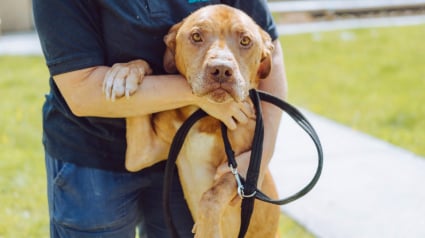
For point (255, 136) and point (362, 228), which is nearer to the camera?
point (255, 136)

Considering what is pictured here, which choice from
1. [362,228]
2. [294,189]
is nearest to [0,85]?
[294,189]

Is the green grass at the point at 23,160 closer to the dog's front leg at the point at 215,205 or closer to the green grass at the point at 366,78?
the dog's front leg at the point at 215,205

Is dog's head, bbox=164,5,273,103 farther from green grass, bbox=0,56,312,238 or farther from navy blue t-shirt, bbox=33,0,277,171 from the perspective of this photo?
green grass, bbox=0,56,312,238

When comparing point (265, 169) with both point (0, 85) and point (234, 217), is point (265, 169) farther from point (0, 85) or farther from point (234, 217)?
point (0, 85)

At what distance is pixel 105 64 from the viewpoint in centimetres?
247

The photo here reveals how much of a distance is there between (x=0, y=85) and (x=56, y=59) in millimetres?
5968

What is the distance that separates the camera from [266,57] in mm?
2553

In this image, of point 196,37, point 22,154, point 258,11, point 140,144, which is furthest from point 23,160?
point 196,37

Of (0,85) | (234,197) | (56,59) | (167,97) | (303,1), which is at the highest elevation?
(56,59)

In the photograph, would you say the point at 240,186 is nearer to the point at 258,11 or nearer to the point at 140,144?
the point at 140,144

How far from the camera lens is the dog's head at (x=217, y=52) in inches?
90.3

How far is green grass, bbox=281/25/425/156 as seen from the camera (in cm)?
636

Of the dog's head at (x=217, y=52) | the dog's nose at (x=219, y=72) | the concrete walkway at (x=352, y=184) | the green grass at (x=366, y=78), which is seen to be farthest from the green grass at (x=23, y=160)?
the green grass at (x=366, y=78)

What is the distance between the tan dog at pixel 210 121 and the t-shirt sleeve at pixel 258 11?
114 millimetres
